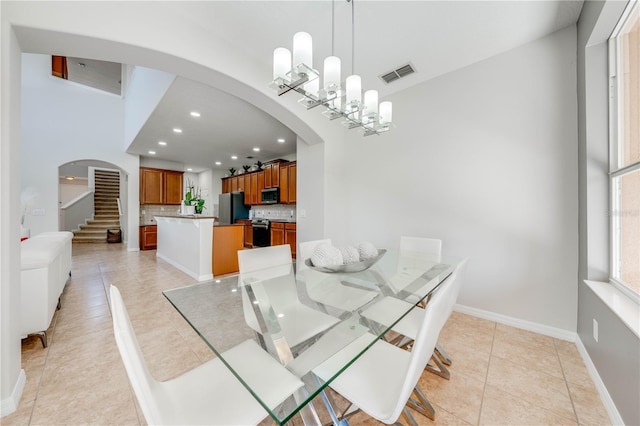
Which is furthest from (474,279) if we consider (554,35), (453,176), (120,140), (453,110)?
(120,140)

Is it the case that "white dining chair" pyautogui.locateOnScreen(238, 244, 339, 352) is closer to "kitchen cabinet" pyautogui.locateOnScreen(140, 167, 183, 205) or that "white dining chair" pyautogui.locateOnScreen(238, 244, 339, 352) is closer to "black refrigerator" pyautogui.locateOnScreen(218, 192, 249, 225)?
"black refrigerator" pyautogui.locateOnScreen(218, 192, 249, 225)

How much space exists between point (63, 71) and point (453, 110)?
27.4ft

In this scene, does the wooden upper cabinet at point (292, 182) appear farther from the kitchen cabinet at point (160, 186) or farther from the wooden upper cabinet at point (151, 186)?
the wooden upper cabinet at point (151, 186)

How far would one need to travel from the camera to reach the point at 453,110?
8.70ft

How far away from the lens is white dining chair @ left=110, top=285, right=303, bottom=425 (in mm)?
639

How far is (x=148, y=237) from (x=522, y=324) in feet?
25.7

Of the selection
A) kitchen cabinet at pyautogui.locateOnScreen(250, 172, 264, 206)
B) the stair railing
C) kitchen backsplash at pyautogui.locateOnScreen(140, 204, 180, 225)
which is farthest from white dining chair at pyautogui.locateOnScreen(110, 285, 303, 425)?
the stair railing

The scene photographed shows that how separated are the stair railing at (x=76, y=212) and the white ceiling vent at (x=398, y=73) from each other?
1083 cm

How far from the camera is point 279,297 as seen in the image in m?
1.51

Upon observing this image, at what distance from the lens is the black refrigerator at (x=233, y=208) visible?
676 centimetres

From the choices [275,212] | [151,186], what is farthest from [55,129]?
[275,212]

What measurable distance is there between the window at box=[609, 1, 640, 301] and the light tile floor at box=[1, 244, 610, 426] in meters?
0.73

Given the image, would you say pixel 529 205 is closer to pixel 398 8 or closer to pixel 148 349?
pixel 398 8

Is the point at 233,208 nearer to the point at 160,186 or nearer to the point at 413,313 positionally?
the point at 160,186
